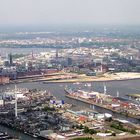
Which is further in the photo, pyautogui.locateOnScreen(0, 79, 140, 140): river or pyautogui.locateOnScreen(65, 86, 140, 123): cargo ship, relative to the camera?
pyautogui.locateOnScreen(0, 79, 140, 140): river

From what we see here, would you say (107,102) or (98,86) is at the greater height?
(107,102)

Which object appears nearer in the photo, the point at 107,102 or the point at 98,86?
the point at 107,102

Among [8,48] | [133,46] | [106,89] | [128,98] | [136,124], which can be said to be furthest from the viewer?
[8,48]

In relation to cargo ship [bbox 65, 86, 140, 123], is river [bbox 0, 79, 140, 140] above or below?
below

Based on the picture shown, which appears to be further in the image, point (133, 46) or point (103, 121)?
point (133, 46)

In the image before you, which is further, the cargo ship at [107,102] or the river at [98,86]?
the river at [98,86]

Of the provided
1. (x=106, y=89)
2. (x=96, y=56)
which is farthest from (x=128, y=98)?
(x=96, y=56)

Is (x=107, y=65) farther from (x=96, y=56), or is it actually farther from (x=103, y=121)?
(x=103, y=121)

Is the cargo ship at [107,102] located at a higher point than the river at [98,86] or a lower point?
higher
